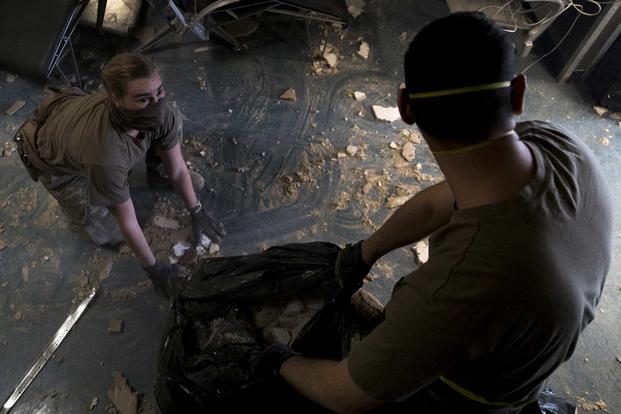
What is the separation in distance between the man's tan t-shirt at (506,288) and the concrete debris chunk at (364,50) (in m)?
2.39

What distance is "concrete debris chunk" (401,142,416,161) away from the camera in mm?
2732

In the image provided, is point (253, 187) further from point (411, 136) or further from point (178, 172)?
point (411, 136)

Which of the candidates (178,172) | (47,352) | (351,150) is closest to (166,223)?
(178,172)

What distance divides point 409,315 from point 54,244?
2.09m

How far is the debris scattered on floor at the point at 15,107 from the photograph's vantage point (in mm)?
2854

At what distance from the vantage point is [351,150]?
275cm

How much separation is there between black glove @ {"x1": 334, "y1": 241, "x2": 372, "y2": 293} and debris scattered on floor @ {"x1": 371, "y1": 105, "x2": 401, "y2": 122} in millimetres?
1513

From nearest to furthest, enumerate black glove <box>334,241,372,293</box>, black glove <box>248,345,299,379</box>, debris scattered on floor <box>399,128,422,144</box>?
black glove <box>248,345,299,379</box>, black glove <box>334,241,372,293</box>, debris scattered on floor <box>399,128,422,144</box>

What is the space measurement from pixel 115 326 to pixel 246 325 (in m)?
0.84

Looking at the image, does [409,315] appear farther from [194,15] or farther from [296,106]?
[194,15]

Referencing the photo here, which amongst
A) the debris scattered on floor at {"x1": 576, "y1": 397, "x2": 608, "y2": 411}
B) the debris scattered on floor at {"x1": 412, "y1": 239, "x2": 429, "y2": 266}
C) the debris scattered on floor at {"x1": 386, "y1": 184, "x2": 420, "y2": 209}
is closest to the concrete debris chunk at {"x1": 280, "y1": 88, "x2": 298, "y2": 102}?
the debris scattered on floor at {"x1": 386, "y1": 184, "x2": 420, "y2": 209}

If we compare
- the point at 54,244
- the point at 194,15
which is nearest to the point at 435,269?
the point at 54,244

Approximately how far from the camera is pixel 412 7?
360cm

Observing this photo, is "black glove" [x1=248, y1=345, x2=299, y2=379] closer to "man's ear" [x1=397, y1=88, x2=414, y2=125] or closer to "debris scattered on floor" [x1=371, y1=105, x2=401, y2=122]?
"man's ear" [x1=397, y1=88, x2=414, y2=125]
